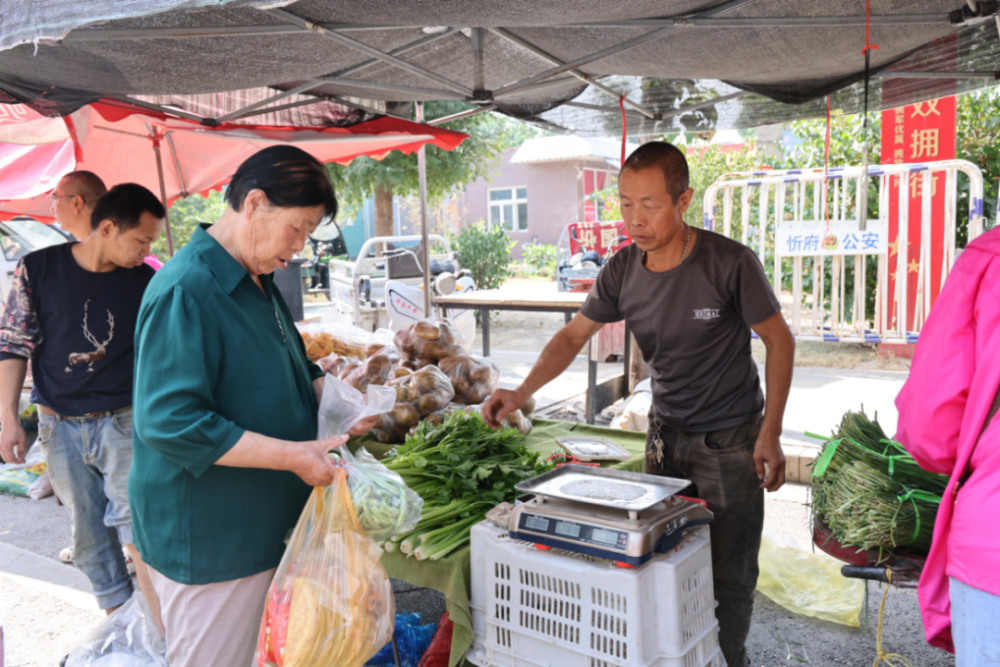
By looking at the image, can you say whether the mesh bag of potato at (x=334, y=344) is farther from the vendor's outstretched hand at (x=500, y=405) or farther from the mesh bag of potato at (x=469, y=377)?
the vendor's outstretched hand at (x=500, y=405)

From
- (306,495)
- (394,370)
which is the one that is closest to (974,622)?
(306,495)

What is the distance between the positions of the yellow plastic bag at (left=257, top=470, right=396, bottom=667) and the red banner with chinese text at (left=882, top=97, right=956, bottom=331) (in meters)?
6.92

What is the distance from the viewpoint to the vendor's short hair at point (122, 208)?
109 inches

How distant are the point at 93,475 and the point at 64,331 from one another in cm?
64

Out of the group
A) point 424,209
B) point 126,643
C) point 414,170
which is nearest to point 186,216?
point 414,170

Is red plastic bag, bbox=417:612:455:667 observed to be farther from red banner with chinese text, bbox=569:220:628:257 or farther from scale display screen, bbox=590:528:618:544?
red banner with chinese text, bbox=569:220:628:257

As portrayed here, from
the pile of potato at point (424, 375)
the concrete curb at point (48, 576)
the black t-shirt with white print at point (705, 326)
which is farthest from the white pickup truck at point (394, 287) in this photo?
the black t-shirt with white print at point (705, 326)

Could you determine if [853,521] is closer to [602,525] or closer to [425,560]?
[602,525]

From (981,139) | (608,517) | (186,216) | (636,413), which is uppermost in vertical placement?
(186,216)

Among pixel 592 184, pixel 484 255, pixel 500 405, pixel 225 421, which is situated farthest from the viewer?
pixel 592 184

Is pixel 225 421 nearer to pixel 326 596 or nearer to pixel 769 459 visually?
pixel 326 596

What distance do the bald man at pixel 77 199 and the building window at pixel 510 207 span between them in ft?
81.7

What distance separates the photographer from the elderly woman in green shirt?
159 centimetres

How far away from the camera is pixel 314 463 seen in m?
1.67
